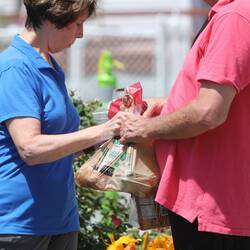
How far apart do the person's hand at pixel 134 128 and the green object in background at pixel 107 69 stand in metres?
5.32

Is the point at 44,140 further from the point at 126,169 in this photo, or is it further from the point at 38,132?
the point at 126,169

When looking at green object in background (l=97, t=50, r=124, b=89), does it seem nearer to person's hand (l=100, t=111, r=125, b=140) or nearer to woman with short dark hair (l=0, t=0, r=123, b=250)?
woman with short dark hair (l=0, t=0, r=123, b=250)

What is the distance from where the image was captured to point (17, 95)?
3004mm

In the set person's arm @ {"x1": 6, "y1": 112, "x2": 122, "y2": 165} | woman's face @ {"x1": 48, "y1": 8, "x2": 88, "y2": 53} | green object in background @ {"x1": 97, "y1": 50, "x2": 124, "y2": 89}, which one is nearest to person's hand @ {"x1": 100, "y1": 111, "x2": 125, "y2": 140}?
person's arm @ {"x1": 6, "y1": 112, "x2": 122, "y2": 165}

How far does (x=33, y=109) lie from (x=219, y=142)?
0.72 metres

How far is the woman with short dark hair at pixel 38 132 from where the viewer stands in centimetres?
301

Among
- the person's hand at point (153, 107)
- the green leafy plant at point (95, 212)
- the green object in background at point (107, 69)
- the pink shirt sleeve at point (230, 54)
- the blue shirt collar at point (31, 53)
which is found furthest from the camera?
the green object in background at point (107, 69)

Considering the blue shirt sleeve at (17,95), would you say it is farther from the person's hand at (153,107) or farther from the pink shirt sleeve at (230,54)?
the pink shirt sleeve at (230,54)

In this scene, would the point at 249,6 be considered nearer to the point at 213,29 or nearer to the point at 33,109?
the point at 213,29

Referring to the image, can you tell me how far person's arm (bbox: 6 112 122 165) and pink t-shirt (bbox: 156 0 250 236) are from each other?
0.31 meters

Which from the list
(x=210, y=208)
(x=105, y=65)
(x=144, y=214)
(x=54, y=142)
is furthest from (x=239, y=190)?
(x=105, y=65)

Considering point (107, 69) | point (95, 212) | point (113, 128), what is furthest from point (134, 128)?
point (107, 69)

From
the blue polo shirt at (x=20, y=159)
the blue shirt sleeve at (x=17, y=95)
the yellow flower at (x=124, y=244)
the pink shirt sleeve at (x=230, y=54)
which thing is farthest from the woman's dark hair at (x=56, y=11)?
the yellow flower at (x=124, y=244)

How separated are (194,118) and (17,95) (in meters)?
0.69
